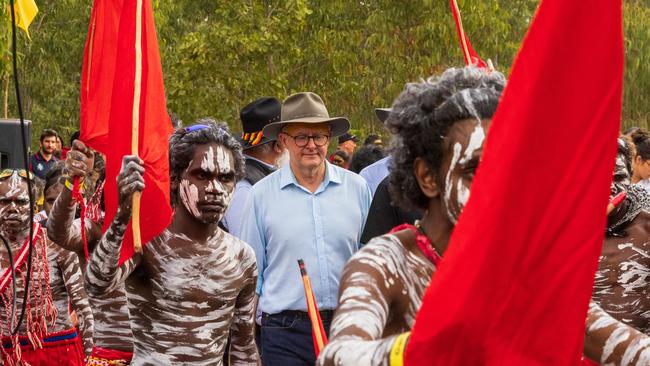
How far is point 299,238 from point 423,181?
11.8 feet

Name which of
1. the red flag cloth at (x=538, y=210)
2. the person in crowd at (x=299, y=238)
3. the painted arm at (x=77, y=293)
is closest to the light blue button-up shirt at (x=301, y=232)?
the person in crowd at (x=299, y=238)

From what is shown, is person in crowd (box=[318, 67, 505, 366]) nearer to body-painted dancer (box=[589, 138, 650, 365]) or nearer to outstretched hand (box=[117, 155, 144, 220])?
outstretched hand (box=[117, 155, 144, 220])

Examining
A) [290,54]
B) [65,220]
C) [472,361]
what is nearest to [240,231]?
[65,220]

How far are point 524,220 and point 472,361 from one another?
34cm

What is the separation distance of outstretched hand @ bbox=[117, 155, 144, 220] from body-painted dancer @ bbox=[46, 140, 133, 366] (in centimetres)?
130

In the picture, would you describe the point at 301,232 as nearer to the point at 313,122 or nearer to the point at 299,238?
the point at 299,238

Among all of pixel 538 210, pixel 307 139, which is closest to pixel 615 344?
pixel 538 210

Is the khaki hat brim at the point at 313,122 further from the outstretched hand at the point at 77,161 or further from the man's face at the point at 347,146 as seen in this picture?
the man's face at the point at 347,146

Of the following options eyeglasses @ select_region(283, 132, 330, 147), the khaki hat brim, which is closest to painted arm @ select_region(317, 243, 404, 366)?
eyeglasses @ select_region(283, 132, 330, 147)

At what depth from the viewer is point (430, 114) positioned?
3.90 metres

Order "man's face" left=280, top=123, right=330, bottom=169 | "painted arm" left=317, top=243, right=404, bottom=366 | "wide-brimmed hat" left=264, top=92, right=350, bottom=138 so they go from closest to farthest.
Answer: "painted arm" left=317, top=243, right=404, bottom=366, "man's face" left=280, top=123, right=330, bottom=169, "wide-brimmed hat" left=264, top=92, right=350, bottom=138

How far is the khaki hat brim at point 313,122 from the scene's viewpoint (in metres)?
8.17

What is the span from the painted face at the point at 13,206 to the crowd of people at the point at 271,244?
1 cm

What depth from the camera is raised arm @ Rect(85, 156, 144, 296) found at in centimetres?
595
